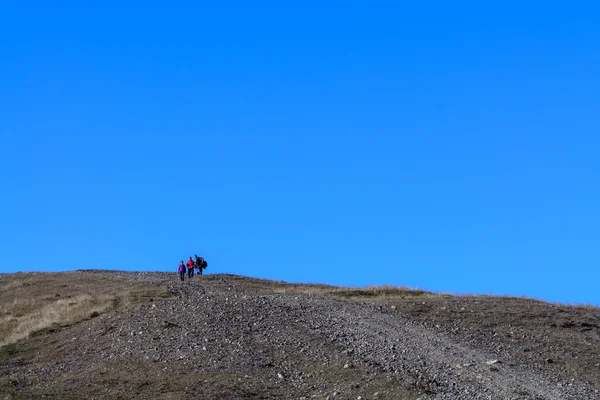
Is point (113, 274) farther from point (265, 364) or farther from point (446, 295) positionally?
point (265, 364)

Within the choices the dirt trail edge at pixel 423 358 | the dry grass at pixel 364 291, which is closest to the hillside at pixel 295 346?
the dirt trail edge at pixel 423 358

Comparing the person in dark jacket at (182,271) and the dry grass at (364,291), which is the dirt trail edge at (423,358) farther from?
the person in dark jacket at (182,271)

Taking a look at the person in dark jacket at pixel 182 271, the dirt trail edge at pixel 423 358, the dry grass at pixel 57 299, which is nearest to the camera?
the dirt trail edge at pixel 423 358

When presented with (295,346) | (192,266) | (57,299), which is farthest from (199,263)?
(295,346)

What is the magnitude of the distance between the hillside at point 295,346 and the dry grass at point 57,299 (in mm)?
140

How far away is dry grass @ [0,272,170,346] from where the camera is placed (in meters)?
35.0

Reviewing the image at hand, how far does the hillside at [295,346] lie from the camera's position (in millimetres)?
24047

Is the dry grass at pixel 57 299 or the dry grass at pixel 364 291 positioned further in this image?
the dry grass at pixel 364 291

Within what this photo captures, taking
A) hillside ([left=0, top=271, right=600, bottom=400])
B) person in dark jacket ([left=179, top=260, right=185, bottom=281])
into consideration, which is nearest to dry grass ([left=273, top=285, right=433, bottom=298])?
hillside ([left=0, top=271, right=600, bottom=400])

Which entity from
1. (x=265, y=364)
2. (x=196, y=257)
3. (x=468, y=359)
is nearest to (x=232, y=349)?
(x=265, y=364)

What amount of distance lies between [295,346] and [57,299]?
1759cm

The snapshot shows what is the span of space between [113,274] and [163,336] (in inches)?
812

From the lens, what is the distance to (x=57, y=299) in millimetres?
41031

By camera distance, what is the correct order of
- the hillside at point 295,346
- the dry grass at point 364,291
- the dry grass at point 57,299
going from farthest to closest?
the dry grass at point 364,291 < the dry grass at point 57,299 < the hillside at point 295,346
